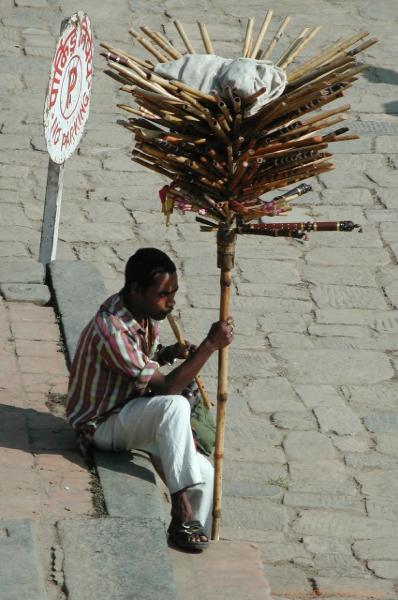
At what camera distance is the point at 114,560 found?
466 centimetres

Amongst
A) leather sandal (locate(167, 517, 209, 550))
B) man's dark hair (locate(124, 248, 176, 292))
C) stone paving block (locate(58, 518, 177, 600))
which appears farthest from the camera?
man's dark hair (locate(124, 248, 176, 292))

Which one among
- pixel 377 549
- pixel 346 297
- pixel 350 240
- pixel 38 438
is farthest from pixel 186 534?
pixel 350 240

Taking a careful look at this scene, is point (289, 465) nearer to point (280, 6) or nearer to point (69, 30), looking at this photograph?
point (69, 30)

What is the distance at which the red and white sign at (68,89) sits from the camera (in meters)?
6.89

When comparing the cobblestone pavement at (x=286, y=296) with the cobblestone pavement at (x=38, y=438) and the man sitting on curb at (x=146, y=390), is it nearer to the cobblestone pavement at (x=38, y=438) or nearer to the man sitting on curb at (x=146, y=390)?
the cobblestone pavement at (x=38, y=438)

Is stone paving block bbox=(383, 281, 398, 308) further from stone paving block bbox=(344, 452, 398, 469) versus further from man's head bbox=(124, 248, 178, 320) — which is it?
man's head bbox=(124, 248, 178, 320)

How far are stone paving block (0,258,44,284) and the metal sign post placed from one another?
0.71 ft

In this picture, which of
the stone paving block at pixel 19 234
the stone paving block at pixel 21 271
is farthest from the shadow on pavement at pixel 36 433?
the stone paving block at pixel 19 234

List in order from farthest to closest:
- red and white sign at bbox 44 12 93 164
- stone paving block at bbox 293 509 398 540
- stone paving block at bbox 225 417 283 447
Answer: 1. red and white sign at bbox 44 12 93 164
2. stone paving block at bbox 225 417 283 447
3. stone paving block at bbox 293 509 398 540

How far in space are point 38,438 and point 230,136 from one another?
1.71 meters

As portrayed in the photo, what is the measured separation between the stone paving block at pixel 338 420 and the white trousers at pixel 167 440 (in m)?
1.31

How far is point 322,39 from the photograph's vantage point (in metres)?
11.9

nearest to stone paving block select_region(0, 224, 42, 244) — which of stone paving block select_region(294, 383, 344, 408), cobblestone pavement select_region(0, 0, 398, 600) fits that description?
cobblestone pavement select_region(0, 0, 398, 600)

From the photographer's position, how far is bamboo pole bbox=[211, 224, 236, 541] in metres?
5.17
